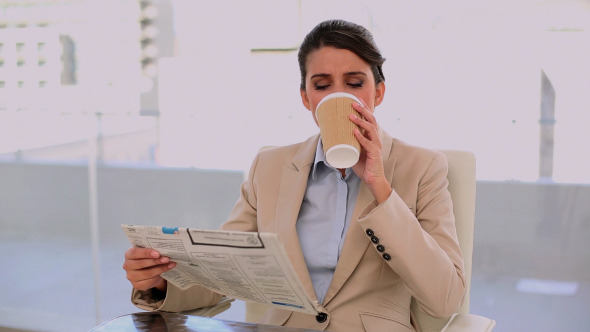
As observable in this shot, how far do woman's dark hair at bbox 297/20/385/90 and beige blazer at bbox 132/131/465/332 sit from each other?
194 millimetres

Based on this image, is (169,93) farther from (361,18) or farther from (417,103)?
(417,103)

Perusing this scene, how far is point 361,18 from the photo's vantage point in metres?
2.53

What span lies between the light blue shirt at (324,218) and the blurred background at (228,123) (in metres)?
1.03

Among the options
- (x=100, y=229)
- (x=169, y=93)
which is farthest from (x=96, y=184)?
(x=169, y=93)

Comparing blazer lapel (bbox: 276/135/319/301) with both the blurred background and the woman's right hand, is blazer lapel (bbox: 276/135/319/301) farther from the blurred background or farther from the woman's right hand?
the blurred background

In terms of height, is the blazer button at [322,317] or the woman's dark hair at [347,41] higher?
the woman's dark hair at [347,41]

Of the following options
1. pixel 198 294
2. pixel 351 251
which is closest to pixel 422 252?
pixel 351 251

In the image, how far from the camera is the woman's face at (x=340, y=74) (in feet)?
4.75

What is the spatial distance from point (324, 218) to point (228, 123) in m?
1.44

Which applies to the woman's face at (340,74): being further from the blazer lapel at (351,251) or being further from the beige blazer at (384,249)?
the blazer lapel at (351,251)

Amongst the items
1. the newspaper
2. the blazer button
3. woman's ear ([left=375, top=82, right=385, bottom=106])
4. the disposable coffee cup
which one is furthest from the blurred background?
the newspaper

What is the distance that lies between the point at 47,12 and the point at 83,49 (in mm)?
288

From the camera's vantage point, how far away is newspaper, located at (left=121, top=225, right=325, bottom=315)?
1012mm

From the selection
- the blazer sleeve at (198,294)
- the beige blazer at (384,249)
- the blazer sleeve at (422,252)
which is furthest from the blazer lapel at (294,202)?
the blazer sleeve at (422,252)
